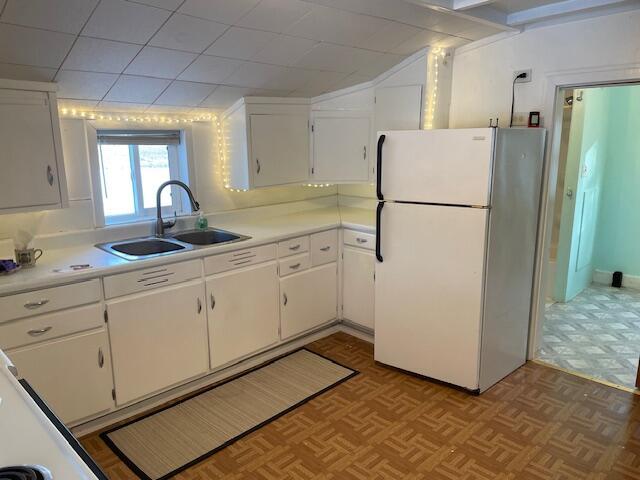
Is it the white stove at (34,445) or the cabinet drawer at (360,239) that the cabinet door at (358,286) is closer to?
the cabinet drawer at (360,239)

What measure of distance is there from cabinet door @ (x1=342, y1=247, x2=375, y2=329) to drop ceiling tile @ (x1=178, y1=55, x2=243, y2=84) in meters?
1.56

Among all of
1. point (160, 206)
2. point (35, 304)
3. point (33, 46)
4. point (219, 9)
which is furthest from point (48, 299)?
point (219, 9)

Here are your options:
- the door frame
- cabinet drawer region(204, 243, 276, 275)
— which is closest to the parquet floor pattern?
the door frame

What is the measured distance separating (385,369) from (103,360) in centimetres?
178

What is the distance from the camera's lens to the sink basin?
334 centimetres

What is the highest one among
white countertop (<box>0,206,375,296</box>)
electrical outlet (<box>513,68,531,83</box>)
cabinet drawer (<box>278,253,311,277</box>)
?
electrical outlet (<box>513,68,531,83</box>)

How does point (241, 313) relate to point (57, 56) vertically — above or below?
below

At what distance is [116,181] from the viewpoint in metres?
3.20

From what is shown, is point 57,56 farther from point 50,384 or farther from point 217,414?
point 217,414

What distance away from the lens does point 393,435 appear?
99.8 inches

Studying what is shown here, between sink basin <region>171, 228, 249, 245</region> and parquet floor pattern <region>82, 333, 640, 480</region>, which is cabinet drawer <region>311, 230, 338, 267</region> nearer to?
sink basin <region>171, 228, 249, 245</region>

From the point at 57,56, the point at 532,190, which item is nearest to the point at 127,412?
the point at 57,56

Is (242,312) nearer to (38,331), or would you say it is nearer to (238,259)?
(238,259)

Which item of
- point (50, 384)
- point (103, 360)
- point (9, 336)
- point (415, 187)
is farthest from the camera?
point (415, 187)
